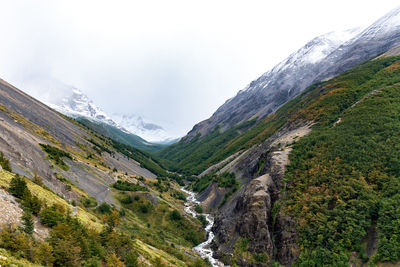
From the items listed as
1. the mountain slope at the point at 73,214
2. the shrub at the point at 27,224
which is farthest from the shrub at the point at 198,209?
the shrub at the point at 27,224

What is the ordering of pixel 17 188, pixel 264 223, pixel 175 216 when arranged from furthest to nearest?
pixel 175 216
pixel 264 223
pixel 17 188

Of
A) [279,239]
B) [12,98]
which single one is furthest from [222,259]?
[12,98]

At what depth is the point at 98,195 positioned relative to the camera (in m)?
49.0

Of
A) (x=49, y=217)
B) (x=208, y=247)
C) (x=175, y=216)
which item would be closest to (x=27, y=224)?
(x=49, y=217)

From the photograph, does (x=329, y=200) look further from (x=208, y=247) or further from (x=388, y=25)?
(x=388, y=25)

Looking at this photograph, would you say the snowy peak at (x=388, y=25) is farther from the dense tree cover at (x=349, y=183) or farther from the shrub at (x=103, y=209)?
the shrub at (x=103, y=209)

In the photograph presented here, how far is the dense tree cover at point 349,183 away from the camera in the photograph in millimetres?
31266

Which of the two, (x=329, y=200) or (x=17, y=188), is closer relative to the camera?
(x=17, y=188)

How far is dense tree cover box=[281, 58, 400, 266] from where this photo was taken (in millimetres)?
31266

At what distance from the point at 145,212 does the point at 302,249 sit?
37.0 metres

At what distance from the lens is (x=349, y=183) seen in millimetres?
37438

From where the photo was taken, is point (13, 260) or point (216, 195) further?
point (216, 195)

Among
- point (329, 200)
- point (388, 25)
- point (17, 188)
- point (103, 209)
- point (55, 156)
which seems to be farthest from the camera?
point (388, 25)

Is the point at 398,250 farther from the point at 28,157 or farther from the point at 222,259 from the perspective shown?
the point at 28,157
